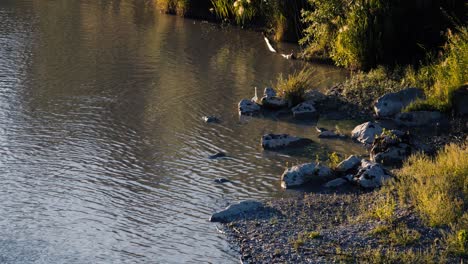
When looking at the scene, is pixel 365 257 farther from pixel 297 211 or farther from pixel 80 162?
pixel 80 162

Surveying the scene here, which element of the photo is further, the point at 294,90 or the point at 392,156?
the point at 294,90

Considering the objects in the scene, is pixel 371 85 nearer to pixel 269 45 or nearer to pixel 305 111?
pixel 305 111

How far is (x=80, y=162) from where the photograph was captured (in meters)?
14.5

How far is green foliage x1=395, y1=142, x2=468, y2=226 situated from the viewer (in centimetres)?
1085

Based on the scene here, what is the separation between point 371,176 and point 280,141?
266 centimetres

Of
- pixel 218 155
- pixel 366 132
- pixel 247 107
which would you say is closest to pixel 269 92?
pixel 247 107

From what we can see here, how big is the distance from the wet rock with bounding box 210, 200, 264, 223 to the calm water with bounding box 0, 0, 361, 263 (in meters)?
0.28

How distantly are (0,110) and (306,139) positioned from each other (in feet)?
20.8

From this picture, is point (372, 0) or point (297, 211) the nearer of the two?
point (297, 211)

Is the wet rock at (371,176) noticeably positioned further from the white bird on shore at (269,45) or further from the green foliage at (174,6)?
the green foliage at (174,6)

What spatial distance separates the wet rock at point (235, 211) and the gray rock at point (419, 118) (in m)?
5.08

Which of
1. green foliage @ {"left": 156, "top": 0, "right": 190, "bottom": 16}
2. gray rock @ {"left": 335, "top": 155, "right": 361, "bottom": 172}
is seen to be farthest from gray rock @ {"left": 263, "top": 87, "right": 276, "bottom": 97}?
green foliage @ {"left": 156, "top": 0, "right": 190, "bottom": 16}

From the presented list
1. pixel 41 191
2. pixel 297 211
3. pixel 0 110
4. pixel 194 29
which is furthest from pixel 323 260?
pixel 194 29

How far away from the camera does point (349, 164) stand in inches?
539
